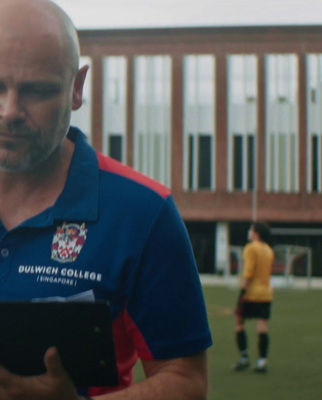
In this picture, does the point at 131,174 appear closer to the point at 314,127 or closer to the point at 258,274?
the point at 258,274

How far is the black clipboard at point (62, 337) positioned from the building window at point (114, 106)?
4060 cm

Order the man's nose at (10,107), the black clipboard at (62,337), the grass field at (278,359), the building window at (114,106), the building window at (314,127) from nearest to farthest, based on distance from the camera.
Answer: the black clipboard at (62,337), the man's nose at (10,107), the grass field at (278,359), the building window at (314,127), the building window at (114,106)

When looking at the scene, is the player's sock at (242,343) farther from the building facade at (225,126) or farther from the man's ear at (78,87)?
the building facade at (225,126)

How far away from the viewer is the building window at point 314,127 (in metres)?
40.8

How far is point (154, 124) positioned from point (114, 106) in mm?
2278

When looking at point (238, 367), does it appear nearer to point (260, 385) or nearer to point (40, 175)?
point (260, 385)

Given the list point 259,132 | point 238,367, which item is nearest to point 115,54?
point 259,132

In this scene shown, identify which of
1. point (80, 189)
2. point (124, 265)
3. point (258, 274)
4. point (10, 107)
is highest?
point (10, 107)

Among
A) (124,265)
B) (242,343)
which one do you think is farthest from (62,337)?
(242,343)

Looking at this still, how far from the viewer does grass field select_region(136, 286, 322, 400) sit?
8.35 m

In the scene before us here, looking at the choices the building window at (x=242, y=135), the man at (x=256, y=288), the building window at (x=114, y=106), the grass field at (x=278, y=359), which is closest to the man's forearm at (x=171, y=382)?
the grass field at (x=278, y=359)

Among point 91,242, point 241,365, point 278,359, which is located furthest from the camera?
point 278,359

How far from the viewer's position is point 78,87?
222 cm

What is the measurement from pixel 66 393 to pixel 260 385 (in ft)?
23.6
